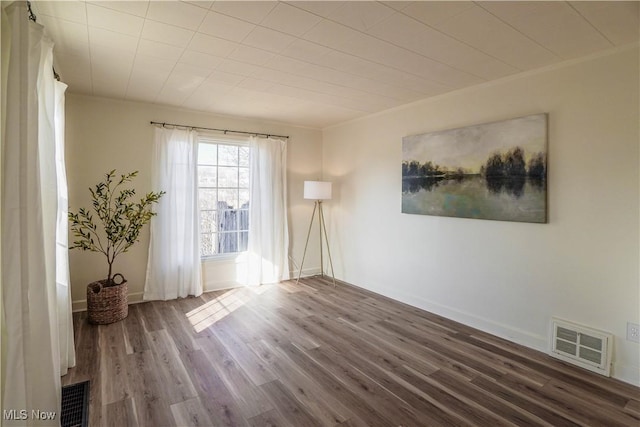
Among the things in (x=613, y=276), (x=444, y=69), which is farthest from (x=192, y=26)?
(x=613, y=276)

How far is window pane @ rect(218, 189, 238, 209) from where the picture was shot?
4.64 metres

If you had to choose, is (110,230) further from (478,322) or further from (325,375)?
(478,322)

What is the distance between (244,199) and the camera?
15.8ft

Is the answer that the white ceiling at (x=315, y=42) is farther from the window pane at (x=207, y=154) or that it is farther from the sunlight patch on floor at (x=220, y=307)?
the sunlight patch on floor at (x=220, y=307)

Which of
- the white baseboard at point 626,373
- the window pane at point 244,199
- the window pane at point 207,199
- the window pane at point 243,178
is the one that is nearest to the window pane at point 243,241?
the window pane at point 244,199

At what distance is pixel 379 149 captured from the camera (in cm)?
437

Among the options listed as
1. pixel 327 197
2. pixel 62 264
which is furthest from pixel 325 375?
pixel 327 197

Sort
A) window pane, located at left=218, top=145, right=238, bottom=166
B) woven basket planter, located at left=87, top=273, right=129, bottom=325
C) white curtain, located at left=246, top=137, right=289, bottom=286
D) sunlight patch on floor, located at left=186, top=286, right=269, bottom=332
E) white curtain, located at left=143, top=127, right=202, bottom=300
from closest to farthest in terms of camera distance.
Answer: woven basket planter, located at left=87, top=273, right=129, bottom=325 < sunlight patch on floor, located at left=186, top=286, right=269, bottom=332 < white curtain, located at left=143, top=127, right=202, bottom=300 < window pane, located at left=218, top=145, right=238, bottom=166 < white curtain, located at left=246, top=137, right=289, bottom=286

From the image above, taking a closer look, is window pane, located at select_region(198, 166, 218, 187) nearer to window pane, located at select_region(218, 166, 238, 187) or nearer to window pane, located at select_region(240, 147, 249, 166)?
window pane, located at select_region(218, 166, 238, 187)

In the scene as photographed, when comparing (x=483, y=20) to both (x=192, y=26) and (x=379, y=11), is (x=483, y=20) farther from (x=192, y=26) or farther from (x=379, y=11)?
(x=192, y=26)

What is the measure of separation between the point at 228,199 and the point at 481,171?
10.7 feet

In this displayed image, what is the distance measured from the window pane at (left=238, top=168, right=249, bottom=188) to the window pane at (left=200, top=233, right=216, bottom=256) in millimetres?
831

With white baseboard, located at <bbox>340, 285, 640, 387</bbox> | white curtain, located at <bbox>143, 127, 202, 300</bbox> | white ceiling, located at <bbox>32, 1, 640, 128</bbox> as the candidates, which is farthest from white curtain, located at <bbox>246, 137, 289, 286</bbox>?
white baseboard, located at <bbox>340, 285, 640, 387</bbox>

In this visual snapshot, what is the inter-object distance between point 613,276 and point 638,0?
1830 mm
